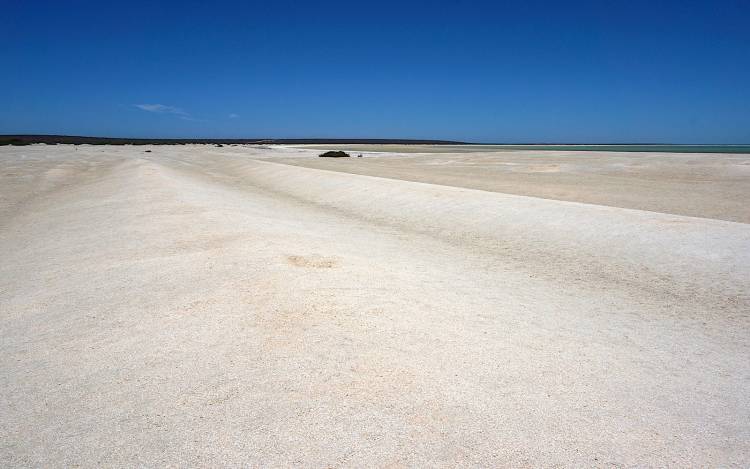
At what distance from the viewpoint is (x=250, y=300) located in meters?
4.93

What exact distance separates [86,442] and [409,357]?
7.74 ft

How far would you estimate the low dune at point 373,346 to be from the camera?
2.83 meters

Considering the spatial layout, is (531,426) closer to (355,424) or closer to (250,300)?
(355,424)

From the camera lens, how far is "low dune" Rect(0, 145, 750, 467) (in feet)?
9.29

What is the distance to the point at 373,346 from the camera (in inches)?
158

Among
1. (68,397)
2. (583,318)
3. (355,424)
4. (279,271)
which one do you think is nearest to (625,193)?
(583,318)

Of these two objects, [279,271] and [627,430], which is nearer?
[627,430]

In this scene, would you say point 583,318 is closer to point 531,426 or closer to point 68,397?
point 531,426

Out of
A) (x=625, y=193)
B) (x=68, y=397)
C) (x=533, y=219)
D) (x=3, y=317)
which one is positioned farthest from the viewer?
(x=625, y=193)

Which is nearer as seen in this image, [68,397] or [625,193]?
[68,397]

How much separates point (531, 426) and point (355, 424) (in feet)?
3.88

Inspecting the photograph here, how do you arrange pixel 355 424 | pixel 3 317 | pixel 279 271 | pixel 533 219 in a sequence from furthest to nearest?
pixel 533 219
pixel 279 271
pixel 3 317
pixel 355 424

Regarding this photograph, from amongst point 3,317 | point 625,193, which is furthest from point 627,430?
point 625,193

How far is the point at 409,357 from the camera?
385 centimetres
